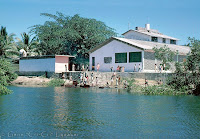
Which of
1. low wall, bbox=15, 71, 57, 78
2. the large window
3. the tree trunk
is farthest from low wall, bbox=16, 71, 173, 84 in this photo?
the tree trunk

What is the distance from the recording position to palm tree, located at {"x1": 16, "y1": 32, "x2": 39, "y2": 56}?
181 feet

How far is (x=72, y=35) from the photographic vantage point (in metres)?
46.4

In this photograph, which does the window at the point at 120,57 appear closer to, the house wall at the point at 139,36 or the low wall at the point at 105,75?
the low wall at the point at 105,75

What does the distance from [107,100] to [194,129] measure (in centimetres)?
1070

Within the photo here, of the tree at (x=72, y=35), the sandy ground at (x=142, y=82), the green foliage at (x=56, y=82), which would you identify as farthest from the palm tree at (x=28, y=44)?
the sandy ground at (x=142, y=82)

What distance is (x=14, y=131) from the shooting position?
14117 millimetres

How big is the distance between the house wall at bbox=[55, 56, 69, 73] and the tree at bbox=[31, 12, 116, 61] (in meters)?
3.04

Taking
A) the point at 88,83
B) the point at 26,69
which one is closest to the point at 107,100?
the point at 88,83

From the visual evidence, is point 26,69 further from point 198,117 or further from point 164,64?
point 198,117

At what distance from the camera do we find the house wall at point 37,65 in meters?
45.1

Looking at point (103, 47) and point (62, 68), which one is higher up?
point (103, 47)

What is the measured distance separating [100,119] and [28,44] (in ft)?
140

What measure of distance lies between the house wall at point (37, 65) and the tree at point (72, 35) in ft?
13.9

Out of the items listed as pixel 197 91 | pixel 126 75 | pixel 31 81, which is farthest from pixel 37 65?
pixel 197 91
